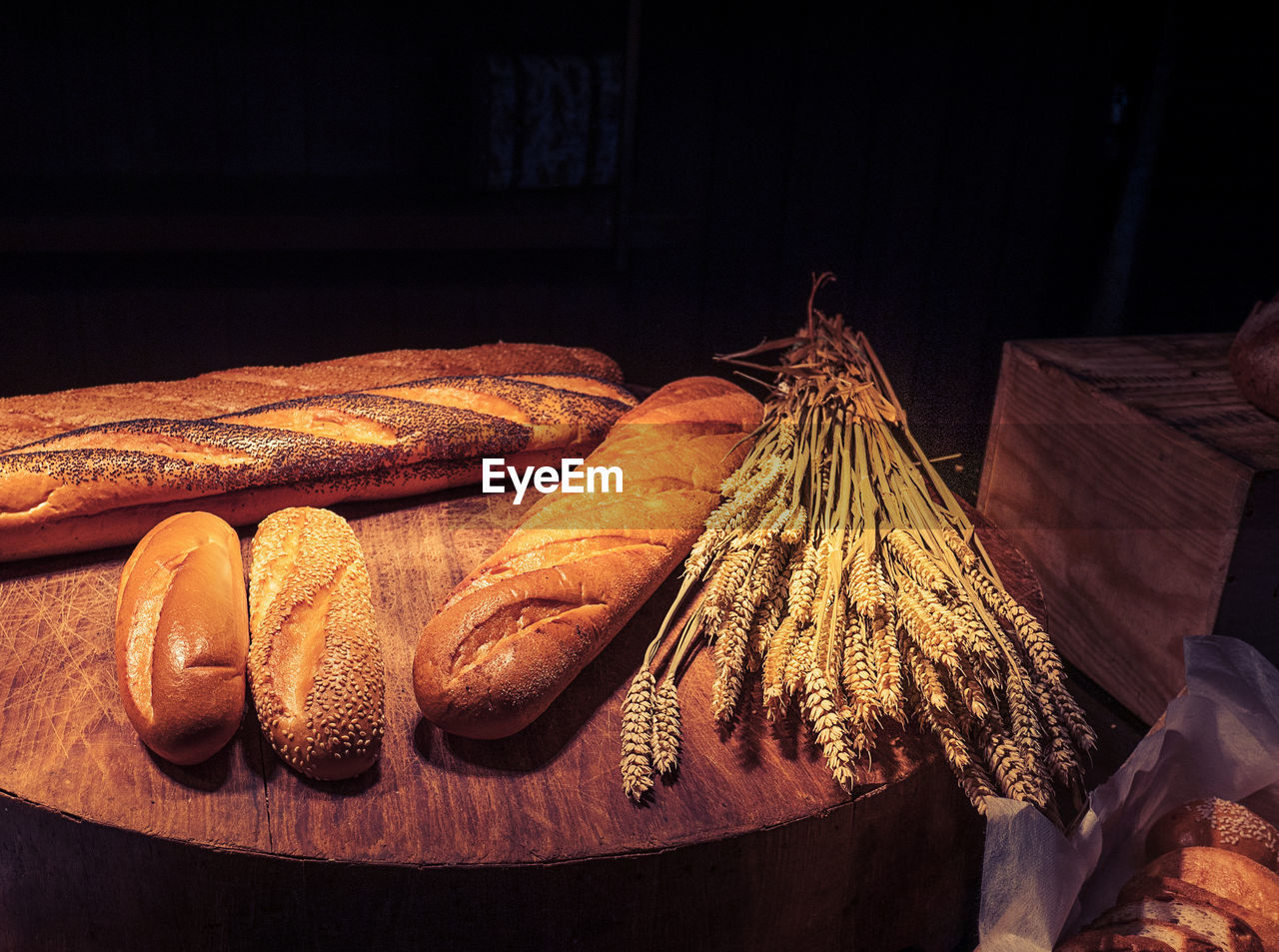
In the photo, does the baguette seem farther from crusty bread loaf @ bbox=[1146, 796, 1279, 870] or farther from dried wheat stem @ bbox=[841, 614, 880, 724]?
crusty bread loaf @ bbox=[1146, 796, 1279, 870]

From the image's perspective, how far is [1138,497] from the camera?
1.72m

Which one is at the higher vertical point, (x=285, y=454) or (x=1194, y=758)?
(x=285, y=454)

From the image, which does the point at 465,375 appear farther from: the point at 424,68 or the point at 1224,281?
the point at 1224,281

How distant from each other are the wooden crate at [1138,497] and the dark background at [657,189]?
76cm

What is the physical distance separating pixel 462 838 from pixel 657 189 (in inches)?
70.7

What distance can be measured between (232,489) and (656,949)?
3.05 feet

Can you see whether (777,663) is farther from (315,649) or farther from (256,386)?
(256,386)

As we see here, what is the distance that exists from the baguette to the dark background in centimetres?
70

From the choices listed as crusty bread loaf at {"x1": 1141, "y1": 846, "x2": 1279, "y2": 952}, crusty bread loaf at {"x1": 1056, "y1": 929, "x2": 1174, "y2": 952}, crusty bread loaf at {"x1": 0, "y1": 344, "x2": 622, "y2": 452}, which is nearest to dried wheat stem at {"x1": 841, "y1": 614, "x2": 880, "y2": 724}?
crusty bread loaf at {"x1": 1056, "y1": 929, "x2": 1174, "y2": 952}

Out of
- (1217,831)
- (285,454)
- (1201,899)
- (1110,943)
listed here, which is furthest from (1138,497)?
(285,454)

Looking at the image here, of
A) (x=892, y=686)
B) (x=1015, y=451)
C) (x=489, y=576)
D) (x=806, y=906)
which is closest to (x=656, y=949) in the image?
(x=806, y=906)

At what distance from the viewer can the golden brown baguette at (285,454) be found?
142 centimetres

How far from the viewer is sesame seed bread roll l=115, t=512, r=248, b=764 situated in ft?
3.50

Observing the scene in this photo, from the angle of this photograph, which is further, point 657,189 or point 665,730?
point 657,189
